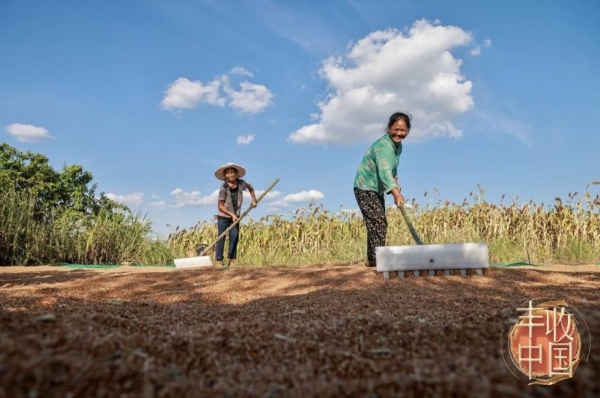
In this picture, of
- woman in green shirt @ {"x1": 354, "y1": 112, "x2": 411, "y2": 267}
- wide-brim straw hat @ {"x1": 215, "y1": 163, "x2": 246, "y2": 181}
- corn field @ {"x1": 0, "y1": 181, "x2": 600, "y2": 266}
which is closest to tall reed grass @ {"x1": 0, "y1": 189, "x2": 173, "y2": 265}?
corn field @ {"x1": 0, "y1": 181, "x2": 600, "y2": 266}

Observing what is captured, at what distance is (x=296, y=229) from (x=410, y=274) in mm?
5179

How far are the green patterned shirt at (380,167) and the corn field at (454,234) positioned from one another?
2737 millimetres

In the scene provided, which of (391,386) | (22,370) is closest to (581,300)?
(391,386)

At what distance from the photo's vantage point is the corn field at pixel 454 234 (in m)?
7.51

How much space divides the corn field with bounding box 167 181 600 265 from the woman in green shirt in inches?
103

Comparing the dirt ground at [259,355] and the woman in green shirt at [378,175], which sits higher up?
the woman in green shirt at [378,175]

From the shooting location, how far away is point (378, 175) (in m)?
4.96

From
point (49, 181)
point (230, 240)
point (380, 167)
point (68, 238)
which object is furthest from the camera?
point (49, 181)

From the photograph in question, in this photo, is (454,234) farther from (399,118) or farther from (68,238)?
(68,238)

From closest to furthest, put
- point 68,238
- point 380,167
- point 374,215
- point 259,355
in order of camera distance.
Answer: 1. point 259,355
2. point 380,167
3. point 374,215
4. point 68,238

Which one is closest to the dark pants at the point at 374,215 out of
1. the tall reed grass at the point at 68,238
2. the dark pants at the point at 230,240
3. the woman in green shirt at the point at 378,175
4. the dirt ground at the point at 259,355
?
the woman in green shirt at the point at 378,175

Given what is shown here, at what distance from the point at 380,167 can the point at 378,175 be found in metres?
0.24

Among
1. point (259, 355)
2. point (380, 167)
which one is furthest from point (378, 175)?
point (259, 355)

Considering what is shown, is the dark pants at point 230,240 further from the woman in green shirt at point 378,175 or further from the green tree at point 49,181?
the green tree at point 49,181
